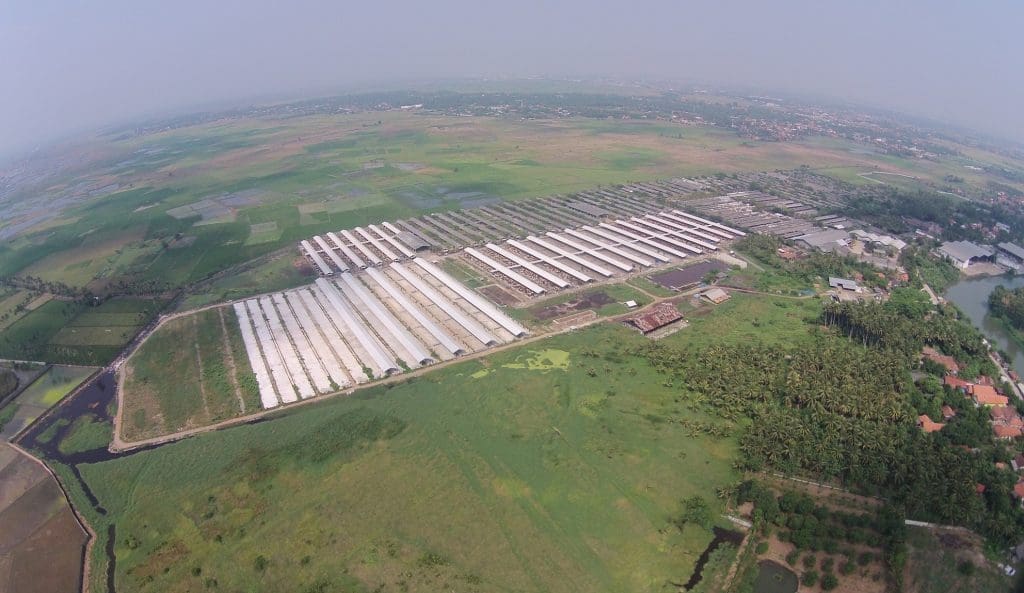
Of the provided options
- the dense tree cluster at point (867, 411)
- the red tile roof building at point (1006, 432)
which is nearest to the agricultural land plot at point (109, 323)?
the dense tree cluster at point (867, 411)

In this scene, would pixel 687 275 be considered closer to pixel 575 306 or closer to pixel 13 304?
pixel 575 306

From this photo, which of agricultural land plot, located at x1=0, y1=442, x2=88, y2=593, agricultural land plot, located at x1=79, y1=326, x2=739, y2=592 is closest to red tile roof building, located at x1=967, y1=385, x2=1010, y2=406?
agricultural land plot, located at x1=79, y1=326, x2=739, y2=592

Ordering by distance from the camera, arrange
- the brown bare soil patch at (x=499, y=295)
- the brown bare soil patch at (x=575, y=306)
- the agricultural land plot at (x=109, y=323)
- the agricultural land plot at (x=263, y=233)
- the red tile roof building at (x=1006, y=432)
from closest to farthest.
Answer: the red tile roof building at (x=1006, y=432), the agricultural land plot at (x=109, y=323), the brown bare soil patch at (x=575, y=306), the brown bare soil patch at (x=499, y=295), the agricultural land plot at (x=263, y=233)

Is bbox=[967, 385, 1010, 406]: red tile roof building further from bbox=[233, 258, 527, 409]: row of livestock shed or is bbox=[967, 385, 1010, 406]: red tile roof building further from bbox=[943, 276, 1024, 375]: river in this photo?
bbox=[233, 258, 527, 409]: row of livestock shed

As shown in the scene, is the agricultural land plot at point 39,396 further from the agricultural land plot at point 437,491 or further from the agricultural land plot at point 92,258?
the agricultural land plot at point 92,258

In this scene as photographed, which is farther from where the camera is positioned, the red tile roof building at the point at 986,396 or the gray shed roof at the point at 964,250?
the gray shed roof at the point at 964,250

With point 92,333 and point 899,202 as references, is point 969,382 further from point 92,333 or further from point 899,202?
point 92,333

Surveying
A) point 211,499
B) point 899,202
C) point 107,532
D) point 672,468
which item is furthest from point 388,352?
point 899,202
